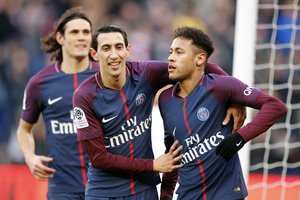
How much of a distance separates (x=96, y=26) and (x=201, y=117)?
7.16 meters

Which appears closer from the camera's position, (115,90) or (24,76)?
(115,90)

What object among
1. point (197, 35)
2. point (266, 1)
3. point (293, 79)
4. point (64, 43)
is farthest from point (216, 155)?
point (266, 1)

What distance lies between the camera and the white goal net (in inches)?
338

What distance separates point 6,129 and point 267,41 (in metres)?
4.07

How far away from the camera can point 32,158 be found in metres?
6.66

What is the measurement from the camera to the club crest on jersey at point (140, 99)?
559 cm

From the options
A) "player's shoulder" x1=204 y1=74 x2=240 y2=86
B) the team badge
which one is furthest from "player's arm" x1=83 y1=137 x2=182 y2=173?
"player's shoulder" x1=204 y1=74 x2=240 y2=86

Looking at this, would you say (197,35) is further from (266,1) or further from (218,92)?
(266,1)

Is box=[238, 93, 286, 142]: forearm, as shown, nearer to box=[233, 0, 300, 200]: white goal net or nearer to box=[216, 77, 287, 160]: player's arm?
box=[216, 77, 287, 160]: player's arm

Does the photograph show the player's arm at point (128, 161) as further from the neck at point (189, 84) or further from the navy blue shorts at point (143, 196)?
the neck at point (189, 84)

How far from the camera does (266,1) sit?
11008mm

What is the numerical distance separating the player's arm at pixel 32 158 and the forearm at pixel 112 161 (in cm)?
121

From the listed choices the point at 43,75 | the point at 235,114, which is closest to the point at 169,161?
the point at 235,114

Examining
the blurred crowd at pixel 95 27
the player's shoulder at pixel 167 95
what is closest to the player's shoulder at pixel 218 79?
the player's shoulder at pixel 167 95
